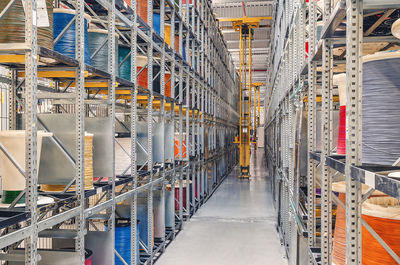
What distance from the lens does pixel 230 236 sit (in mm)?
7777

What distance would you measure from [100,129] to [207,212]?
6262mm

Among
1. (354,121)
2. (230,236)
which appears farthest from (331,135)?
(230,236)

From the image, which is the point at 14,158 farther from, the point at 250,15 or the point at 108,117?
the point at 250,15

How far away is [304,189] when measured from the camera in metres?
4.56

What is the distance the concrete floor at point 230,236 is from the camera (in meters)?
6.44

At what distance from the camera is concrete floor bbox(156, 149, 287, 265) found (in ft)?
21.1

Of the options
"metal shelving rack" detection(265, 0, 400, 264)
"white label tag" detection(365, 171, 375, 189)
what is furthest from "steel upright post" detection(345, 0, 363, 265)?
"white label tag" detection(365, 171, 375, 189)

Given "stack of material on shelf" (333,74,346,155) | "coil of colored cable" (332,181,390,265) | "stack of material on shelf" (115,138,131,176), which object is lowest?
"coil of colored cable" (332,181,390,265)

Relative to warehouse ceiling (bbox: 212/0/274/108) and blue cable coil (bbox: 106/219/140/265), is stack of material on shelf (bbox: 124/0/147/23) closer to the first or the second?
blue cable coil (bbox: 106/219/140/265)

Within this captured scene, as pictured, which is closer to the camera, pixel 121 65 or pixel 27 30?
pixel 27 30

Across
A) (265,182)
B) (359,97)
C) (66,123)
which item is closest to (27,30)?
(66,123)

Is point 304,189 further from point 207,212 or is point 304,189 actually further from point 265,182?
point 265,182

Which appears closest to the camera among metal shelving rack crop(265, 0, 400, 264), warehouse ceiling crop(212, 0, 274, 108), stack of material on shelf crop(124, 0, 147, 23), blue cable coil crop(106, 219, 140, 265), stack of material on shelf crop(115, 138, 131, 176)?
metal shelving rack crop(265, 0, 400, 264)

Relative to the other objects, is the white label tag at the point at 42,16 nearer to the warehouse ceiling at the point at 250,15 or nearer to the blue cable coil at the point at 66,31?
the blue cable coil at the point at 66,31
